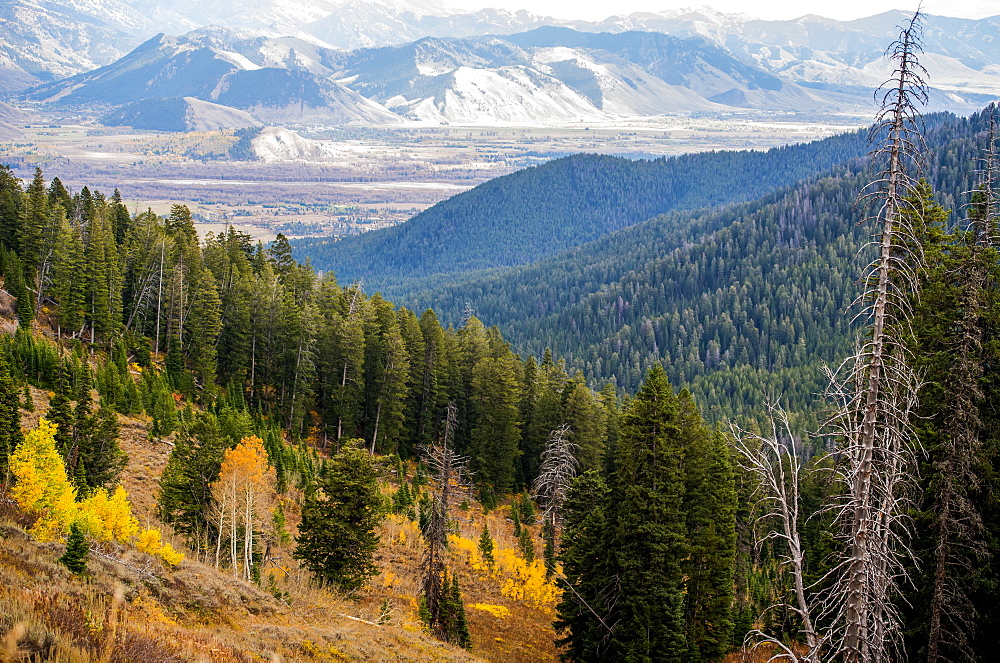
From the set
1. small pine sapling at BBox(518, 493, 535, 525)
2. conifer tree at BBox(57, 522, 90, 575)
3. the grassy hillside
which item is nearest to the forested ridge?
small pine sapling at BBox(518, 493, 535, 525)

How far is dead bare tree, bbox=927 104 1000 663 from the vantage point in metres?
26.0

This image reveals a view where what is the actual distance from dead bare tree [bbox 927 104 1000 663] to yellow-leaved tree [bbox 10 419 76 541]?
2896 centimetres

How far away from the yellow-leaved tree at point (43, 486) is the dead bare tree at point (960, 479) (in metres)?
29.0

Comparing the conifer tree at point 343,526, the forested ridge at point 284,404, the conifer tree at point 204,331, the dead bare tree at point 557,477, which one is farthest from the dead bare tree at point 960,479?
the conifer tree at point 204,331

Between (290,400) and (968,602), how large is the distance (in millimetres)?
59357

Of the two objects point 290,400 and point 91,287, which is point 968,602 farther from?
point 91,287

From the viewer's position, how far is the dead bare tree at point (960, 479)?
2595 centimetres

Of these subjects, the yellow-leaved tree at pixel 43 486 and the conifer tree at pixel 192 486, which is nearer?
the yellow-leaved tree at pixel 43 486

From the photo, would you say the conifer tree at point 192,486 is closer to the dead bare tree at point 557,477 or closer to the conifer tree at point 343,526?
the conifer tree at point 343,526

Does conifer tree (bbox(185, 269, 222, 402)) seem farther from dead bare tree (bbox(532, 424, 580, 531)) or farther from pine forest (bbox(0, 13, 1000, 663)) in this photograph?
dead bare tree (bbox(532, 424, 580, 531))

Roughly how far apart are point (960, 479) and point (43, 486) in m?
32.0

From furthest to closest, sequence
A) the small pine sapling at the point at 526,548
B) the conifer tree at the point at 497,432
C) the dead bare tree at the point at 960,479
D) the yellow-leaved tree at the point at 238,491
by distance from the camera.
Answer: the conifer tree at the point at 497,432 < the small pine sapling at the point at 526,548 < the yellow-leaved tree at the point at 238,491 < the dead bare tree at the point at 960,479

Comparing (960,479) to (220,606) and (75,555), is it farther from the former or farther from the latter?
(75,555)

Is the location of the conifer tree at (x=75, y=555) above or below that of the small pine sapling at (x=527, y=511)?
above
